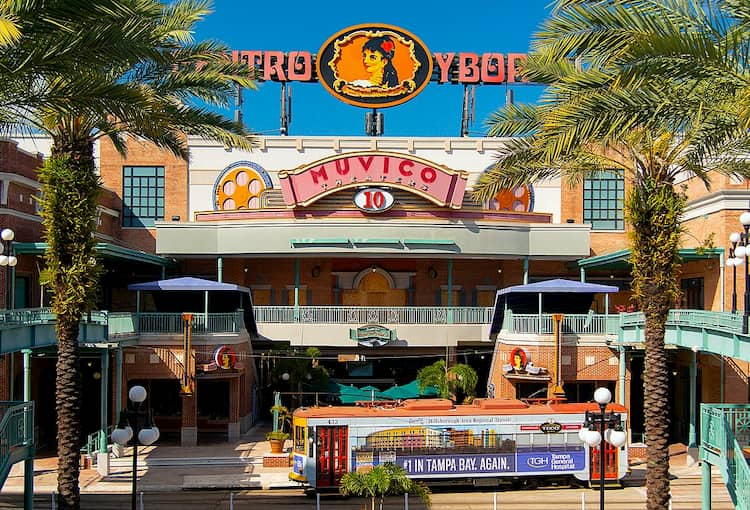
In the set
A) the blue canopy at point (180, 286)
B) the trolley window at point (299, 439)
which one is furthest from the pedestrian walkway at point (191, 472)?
the blue canopy at point (180, 286)

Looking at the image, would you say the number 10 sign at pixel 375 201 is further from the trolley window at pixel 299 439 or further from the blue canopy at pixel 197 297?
the trolley window at pixel 299 439

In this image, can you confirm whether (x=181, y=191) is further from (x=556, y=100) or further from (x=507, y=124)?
(x=556, y=100)

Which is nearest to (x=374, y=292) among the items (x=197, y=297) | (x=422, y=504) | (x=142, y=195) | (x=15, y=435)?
(x=197, y=297)

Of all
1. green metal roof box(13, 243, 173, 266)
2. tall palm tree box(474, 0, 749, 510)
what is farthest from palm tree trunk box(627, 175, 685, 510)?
green metal roof box(13, 243, 173, 266)

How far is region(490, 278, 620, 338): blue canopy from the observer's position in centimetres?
3250

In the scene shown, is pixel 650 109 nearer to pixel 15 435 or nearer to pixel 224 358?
pixel 15 435

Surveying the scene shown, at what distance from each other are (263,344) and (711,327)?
70.1ft

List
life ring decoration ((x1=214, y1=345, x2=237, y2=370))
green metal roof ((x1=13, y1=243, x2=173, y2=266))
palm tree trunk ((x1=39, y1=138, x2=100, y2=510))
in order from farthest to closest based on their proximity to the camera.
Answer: life ring decoration ((x1=214, y1=345, x2=237, y2=370)), green metal roof ((x1=13, y1=243, x2=173, y2=266)), palm tree trunk ((x1=39, y1=138, x2=100, y2=510))

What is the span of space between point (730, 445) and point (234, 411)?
20.6 metres

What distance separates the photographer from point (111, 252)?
32.9 m

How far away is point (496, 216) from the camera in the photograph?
38.8m

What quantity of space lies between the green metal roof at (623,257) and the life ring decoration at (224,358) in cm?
1466

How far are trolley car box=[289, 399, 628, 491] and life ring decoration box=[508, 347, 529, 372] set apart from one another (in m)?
5.44

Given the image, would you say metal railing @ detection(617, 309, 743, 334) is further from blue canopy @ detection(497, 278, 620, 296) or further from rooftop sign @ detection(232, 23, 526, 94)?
rooftop sign @ detection(232, 23, 526, 94)
